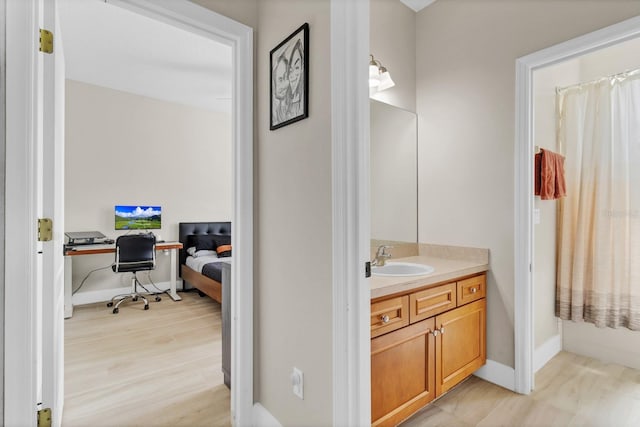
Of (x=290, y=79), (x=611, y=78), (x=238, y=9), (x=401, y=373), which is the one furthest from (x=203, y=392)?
A: (x=611, y=78)

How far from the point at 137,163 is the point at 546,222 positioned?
464 centimetres

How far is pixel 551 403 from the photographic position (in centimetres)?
198

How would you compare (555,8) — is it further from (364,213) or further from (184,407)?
(184,407)

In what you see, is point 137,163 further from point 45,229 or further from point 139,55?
point 45,229

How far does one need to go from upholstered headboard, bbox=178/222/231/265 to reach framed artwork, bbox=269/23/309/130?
12.1 feet

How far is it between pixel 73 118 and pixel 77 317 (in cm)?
231

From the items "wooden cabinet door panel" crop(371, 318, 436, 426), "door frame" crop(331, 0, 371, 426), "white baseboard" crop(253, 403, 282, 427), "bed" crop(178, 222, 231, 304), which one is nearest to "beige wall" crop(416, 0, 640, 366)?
"wooden cabinet door panel" crop(371, 318, 436, 426)

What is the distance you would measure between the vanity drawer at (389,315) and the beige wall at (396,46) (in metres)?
1.46

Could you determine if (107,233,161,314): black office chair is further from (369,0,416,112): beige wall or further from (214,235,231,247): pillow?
(369,0,416,112): beige wall

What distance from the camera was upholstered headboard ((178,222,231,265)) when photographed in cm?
482

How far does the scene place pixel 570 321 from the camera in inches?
105

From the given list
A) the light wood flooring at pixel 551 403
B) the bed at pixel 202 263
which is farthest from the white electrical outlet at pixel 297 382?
the bed at pixel 202 263

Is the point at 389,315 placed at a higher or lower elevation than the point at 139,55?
lower

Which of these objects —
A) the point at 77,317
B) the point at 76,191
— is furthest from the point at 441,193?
the point at 76,191
